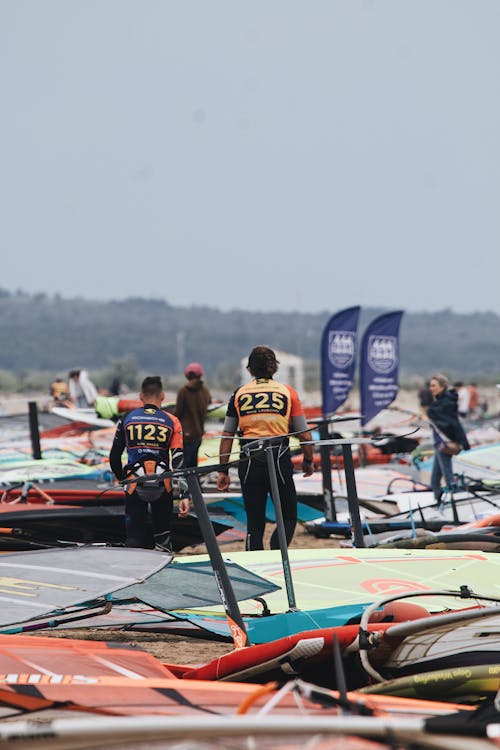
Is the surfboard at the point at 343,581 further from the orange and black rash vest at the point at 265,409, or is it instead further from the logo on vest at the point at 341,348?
the logo on vest at the point at 341,348

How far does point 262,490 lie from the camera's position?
7324 millimetres

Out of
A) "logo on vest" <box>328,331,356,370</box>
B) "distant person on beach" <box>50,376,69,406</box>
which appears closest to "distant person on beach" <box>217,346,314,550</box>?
"logo on vest" <box>328,331,356,370</box>

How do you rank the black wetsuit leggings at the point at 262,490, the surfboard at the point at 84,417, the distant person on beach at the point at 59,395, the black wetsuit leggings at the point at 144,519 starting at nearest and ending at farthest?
1. the black wetsuit leggings at the point at 262,490
2. the black wetsuit leggings at the point at 144,519
3. the surfboard at the point at 84,417
4. the distant person on beach at the point at 59,395

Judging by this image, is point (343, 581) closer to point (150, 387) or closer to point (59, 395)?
point (150, 387)

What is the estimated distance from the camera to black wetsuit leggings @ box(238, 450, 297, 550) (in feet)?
23.6

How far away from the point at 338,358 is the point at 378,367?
0.69 m

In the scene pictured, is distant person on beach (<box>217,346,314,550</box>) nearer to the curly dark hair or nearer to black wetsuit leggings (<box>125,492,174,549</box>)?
the curly dark hair

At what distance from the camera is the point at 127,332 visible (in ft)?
632

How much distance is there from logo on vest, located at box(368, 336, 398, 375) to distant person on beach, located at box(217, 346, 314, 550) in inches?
386

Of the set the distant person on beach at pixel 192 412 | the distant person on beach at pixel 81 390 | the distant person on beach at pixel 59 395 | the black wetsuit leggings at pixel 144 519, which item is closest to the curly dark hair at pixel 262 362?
the black wetsuit leggings at pixel 144 519

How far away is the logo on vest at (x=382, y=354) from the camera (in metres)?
17.2

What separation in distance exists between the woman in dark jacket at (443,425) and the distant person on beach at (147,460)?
432cm

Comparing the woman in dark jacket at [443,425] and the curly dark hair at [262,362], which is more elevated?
the curly dark hair at [262,362]

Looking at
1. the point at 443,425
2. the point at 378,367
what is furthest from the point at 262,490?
the point at 378,367
